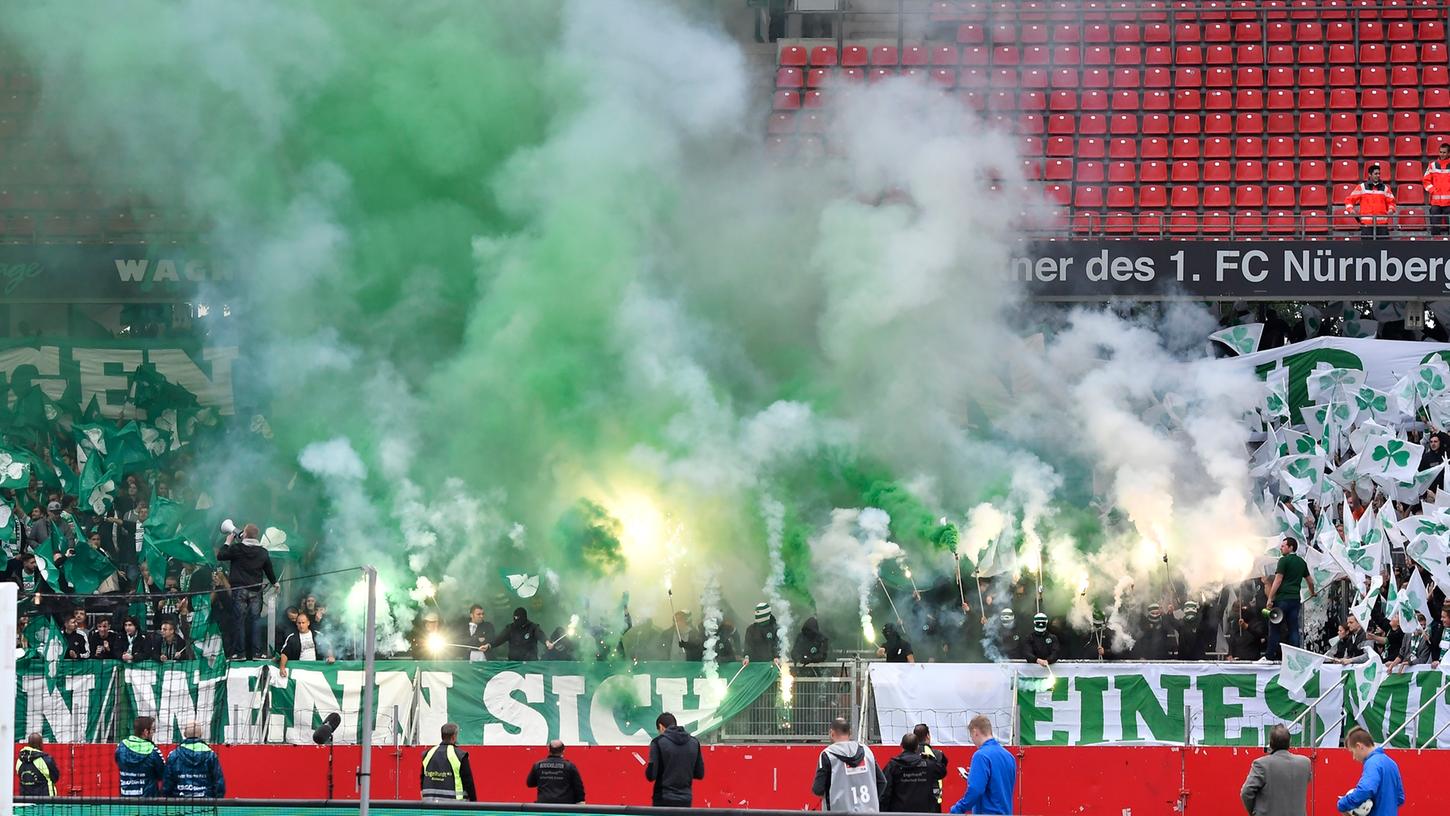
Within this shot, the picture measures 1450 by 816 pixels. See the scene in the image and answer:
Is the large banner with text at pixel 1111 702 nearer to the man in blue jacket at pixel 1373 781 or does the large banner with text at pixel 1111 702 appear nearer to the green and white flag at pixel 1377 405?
the man in blue jacket at pixel 1373 781

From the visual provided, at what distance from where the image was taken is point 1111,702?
1659 cm

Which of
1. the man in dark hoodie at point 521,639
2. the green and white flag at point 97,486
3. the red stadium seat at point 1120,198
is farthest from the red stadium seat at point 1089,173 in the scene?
the green and white flag at point 97,486

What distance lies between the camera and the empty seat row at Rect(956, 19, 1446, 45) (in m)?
26.2

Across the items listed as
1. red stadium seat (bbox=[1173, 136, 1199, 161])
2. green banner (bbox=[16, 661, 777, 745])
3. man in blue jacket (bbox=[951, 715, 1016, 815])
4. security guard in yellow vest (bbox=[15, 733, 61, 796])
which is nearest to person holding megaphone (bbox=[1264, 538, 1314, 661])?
green banner (bbox=[16, 661, 777, 745])

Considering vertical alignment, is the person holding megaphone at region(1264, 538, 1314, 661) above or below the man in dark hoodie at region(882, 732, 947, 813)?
above

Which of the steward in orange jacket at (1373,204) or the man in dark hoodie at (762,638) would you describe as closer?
the man in dark hoodie at (762,638)

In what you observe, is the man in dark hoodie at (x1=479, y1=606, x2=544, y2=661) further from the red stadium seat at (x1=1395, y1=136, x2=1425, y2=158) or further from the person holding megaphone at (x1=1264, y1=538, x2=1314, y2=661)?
the red stadium seat at (x1=1395, y1=136, x2=1425, y2=158)

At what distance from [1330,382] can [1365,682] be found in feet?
18.7

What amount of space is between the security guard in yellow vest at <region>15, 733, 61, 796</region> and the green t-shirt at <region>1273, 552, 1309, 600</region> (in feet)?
34.1

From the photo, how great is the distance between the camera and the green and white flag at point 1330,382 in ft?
68.7

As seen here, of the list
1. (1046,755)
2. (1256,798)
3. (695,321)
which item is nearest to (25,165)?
(695,321)

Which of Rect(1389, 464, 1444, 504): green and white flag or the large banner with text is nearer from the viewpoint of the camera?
the large banner with text

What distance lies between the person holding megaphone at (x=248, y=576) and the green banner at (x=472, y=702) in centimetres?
117

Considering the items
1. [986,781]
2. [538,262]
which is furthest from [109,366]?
[986,781]
